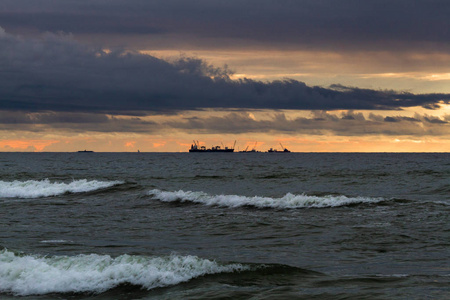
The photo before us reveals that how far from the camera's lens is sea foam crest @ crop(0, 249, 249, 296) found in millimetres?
12820

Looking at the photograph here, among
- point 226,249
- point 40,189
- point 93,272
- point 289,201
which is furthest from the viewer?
point 40,189

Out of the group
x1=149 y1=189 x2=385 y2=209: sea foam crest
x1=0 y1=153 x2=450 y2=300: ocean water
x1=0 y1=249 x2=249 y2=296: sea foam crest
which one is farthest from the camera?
x1=149 y1=189 x2=385 y2=209: sea foam crest

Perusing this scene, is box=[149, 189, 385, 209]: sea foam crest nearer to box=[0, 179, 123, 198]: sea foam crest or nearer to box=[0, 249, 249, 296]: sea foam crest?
box=[0, 179, 123, 198]: sea foam crest

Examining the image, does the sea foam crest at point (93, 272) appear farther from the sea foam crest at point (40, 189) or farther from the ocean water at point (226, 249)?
the sea foam crest at point (40, 189)

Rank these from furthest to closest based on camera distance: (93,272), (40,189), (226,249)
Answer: (40,189)
(226,249)
(93,272)

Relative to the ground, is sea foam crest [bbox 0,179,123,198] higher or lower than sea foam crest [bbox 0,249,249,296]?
lower

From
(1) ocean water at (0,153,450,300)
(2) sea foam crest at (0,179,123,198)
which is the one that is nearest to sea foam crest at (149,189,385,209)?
(1) ocean water at (0,153,450,300)

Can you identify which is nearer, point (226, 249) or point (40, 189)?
point (226, 249)

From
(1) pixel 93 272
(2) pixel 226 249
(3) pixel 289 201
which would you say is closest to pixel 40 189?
(3) pixel 289 201

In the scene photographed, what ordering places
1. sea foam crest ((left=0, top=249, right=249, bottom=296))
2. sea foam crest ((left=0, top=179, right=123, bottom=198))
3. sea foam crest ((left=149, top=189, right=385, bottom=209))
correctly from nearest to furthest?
sea foam crest ((left=0, top=249, right=249, bottom=296)) → sea foam crest ((left=149, top=189, right=385, bottom=209)) → sea foam crest ((left=0, top=179, right=123, bottom=198))

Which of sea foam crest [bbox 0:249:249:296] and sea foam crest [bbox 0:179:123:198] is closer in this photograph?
sea foam crest [bbox 0:249:249:296]

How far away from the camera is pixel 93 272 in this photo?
13.4 metres

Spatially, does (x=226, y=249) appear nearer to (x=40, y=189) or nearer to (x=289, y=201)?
(x=289, y=201)

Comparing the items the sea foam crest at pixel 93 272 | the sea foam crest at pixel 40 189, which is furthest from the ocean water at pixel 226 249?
the sea foam crest at pixel 40 189
